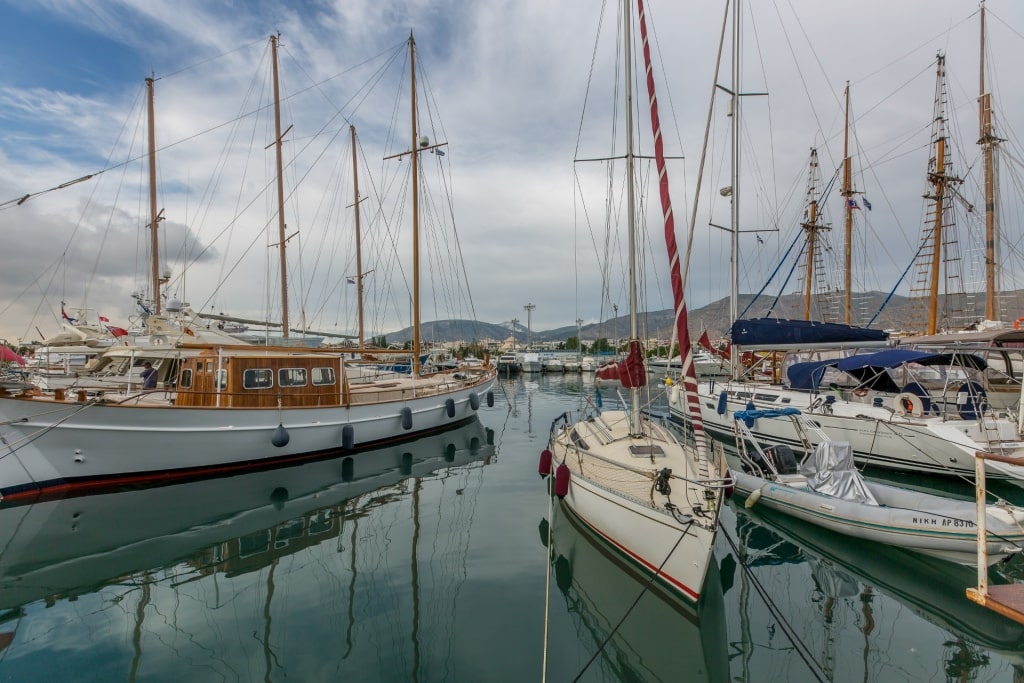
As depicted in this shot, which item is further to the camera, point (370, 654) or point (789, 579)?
point (789, 579)

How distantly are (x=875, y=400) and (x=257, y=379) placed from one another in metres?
17.0

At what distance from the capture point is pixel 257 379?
1347cm

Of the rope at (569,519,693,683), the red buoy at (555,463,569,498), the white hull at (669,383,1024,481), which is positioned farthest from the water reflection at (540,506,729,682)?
the white hull at (669,383,1024,481)

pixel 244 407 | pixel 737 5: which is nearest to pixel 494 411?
pixel 244 407

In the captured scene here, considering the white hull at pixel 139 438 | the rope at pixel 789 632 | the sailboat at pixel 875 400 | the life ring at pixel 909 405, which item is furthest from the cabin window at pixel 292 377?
the life ring at pixel 909 405

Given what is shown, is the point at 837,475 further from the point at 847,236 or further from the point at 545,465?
the point at 847,236

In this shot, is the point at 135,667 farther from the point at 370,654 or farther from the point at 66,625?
the point at 370,654

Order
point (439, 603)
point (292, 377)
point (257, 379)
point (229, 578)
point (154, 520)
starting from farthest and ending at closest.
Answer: point (292, 377) → point (257, 379) → point (154, 520) → point (229, 578) → point (439, 603)

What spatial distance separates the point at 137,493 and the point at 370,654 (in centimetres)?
890

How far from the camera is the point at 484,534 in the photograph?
867 centimetres

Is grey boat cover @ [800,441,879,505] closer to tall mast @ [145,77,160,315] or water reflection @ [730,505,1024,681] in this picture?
water reflection @ [730,505,1024,681]

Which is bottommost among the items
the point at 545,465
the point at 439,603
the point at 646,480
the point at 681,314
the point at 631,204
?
the point at 439,603

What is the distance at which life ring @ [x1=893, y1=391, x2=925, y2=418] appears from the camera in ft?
39.4

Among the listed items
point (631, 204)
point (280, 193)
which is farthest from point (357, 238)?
point (631, 204)
